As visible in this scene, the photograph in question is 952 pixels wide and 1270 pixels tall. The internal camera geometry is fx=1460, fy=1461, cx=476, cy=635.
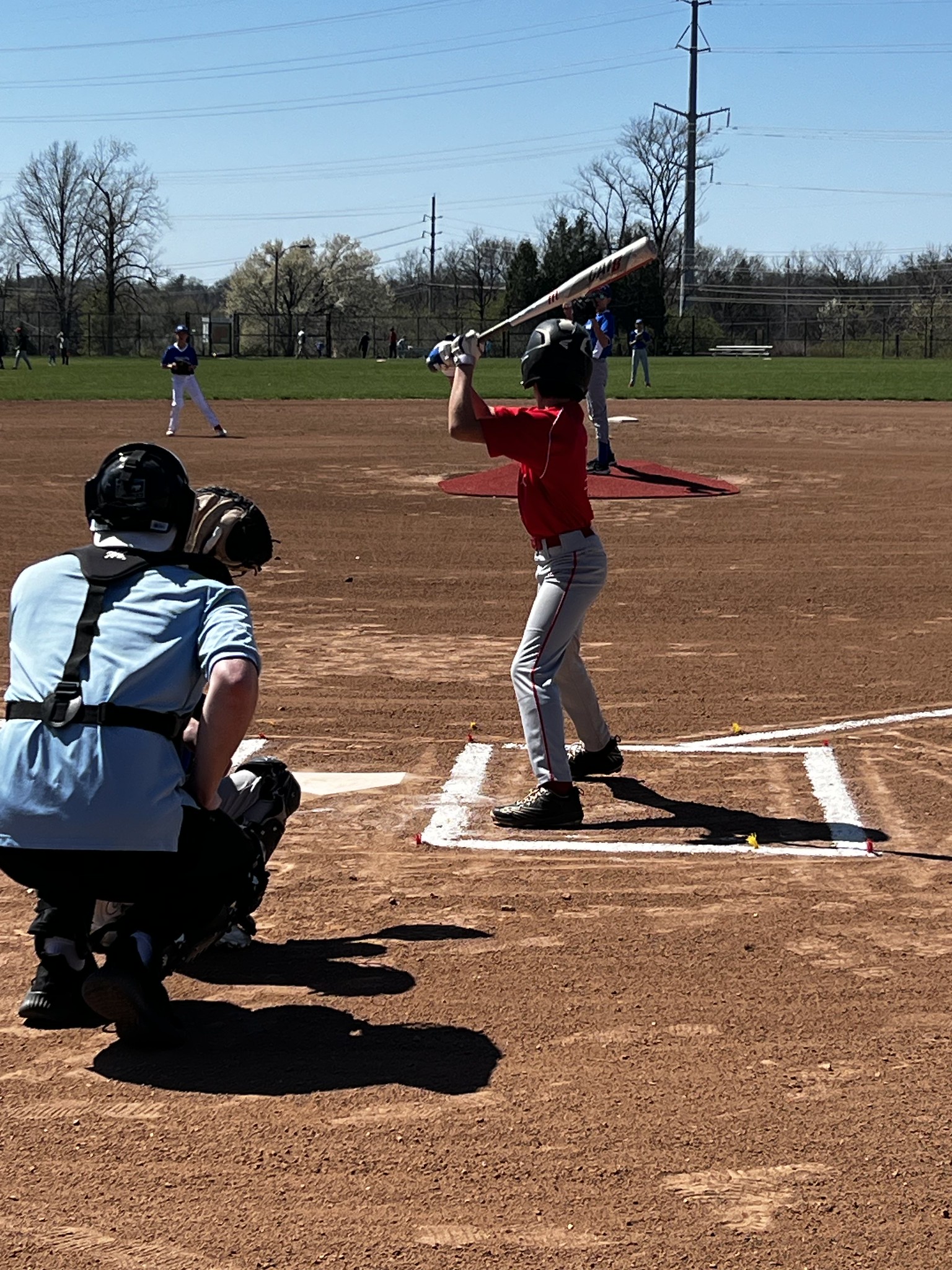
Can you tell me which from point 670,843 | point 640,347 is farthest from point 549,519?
point 640,347

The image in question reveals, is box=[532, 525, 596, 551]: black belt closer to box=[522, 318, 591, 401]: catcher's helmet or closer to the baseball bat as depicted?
box=[522, 318, 591, 401]: catcher's helmet

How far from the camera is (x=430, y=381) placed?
4397 cm

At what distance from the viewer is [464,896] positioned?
5430 millimetres

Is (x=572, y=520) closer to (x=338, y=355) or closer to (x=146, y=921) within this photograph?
(x=146, y=921)

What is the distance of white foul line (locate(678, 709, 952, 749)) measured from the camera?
760 centimetres

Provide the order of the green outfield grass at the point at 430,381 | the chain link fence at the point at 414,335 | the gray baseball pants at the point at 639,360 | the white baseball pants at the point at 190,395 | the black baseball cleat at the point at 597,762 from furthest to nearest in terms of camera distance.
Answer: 1. the chain link fence at the point at 414,335
2. the gray baseball pants at the point at 639,360
3. the green outfield grass at the point at 430,381
4. the white baseball pants at the point at 190,395
5. the black baseball cleat at the point at 597,762

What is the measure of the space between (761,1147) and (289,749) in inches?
166

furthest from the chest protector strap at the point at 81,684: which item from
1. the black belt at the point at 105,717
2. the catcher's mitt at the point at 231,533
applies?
the catcher's mitt at the point at 231,533

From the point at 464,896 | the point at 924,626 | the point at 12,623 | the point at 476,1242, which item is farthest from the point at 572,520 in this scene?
the point at 924,626

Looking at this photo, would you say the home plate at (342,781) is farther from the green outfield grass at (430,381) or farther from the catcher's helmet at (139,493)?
the green outfield grass at (430,381)

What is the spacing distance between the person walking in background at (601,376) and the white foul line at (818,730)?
904 centimetres

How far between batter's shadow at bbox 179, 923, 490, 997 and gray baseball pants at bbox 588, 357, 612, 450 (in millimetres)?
12529

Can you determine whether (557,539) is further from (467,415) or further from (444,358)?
(444,358)

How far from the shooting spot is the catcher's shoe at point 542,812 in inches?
246
